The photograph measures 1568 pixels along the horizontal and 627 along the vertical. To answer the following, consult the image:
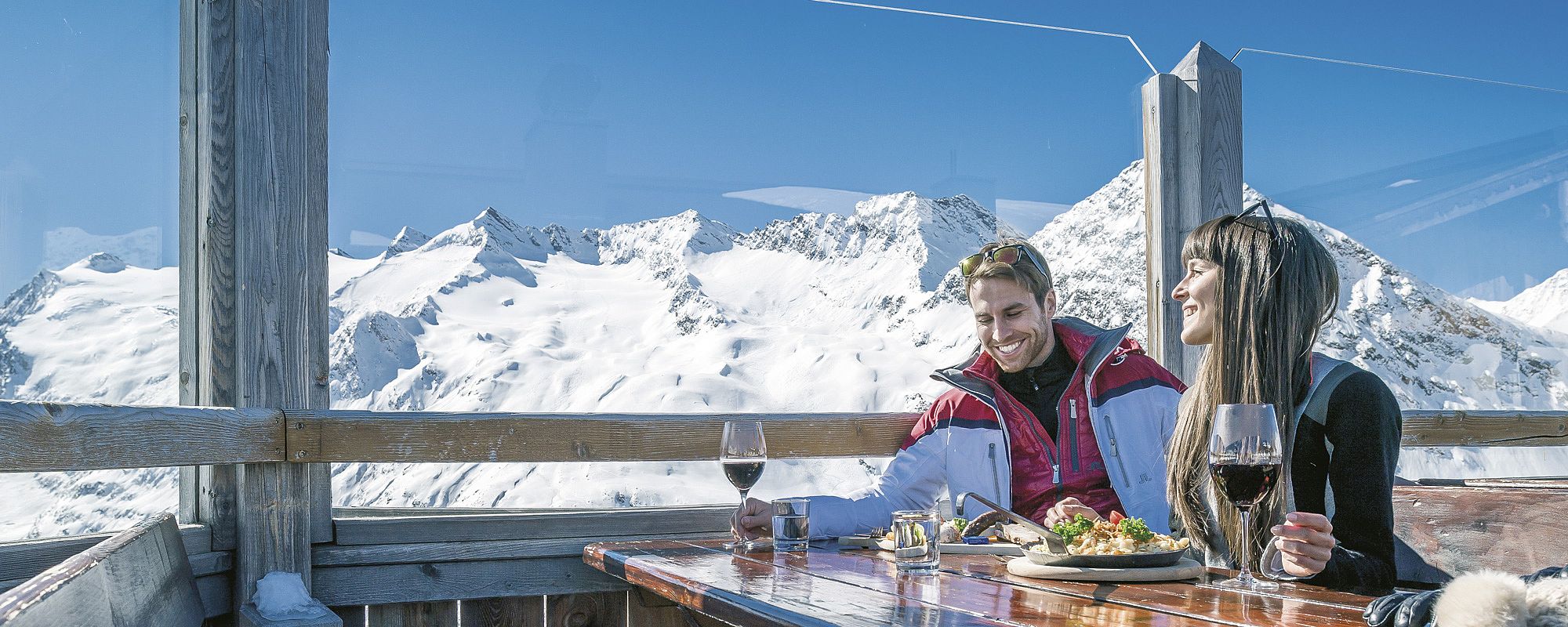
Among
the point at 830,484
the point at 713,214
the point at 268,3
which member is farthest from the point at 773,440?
the point at 268,3

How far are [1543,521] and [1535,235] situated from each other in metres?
3.39

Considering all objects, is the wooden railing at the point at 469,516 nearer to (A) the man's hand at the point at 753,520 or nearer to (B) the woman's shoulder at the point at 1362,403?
(A) the man's hand at the point at 753,520

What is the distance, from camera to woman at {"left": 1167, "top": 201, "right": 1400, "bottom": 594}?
63.7 inches

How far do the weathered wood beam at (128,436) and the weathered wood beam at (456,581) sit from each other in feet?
1.14

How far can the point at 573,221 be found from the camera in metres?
3.25

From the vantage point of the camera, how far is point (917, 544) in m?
1.76

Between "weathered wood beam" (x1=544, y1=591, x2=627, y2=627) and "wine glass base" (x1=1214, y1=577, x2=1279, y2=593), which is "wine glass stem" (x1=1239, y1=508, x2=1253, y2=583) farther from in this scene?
"weathered wood beam" (x1=544, y1=591, x2=627, y2=627)

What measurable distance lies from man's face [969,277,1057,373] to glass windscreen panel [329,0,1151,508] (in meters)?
0.54

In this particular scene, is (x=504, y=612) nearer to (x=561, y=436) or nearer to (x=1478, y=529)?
(x=561, y=436)

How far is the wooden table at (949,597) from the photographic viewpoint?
4.18ft

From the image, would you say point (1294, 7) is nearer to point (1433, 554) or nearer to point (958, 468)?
point (958, 468)

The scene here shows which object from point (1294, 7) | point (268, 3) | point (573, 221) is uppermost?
point (1294, 7)

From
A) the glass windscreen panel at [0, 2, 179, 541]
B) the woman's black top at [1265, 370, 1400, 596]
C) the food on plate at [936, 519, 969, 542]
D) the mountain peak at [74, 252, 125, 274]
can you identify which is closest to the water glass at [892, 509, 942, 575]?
the food on plate at [936, 519, 969, 542]

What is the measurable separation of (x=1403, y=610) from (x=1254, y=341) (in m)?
0.88
